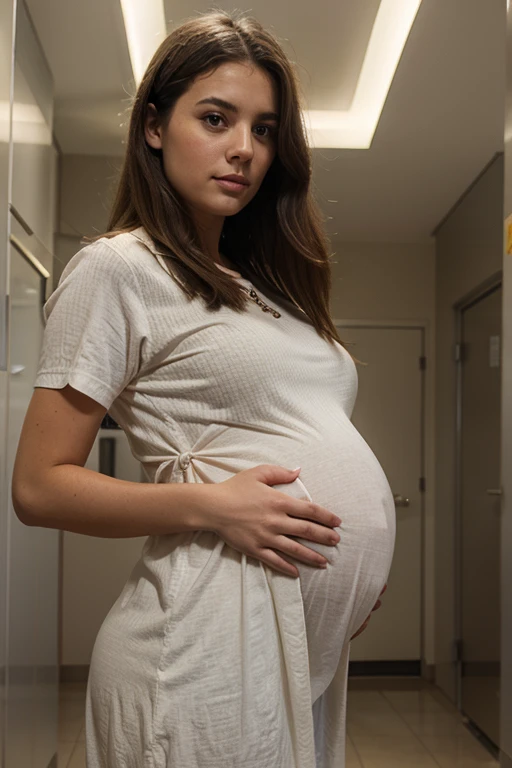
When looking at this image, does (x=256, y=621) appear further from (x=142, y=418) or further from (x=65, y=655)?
(x=65, y=655)

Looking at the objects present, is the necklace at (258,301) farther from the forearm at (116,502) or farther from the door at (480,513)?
the door at (480,513)

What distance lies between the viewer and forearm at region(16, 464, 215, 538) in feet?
2.75

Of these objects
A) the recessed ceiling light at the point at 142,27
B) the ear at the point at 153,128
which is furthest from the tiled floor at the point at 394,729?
the ear at the point at 153,128

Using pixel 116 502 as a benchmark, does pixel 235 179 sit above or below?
above

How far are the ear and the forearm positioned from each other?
404 mm

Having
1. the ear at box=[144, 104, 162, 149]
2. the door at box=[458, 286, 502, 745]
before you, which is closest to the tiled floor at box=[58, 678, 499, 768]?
the door at box=[458, 286, 502, 745]

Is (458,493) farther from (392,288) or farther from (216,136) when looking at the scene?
(216,136)

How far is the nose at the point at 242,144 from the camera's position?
3.10 ft

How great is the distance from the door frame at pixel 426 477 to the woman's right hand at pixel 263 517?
12.5 ft

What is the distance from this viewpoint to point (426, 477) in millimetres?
4711

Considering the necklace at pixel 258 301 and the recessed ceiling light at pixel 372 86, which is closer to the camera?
the necklace at pixel 258 301

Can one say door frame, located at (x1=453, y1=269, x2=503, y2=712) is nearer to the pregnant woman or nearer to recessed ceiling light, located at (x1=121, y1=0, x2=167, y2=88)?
recessed ceiling light, located at (x1=121, y1=0, x2=167, y2=88)

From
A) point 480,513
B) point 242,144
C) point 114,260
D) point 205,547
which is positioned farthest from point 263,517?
point 480,513

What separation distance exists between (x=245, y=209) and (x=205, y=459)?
41cm
